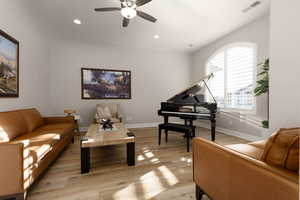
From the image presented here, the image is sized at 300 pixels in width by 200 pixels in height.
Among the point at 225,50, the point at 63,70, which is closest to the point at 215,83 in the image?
the point at 225,50

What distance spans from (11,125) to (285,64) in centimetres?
384

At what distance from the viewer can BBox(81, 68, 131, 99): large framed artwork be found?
4.29 metres

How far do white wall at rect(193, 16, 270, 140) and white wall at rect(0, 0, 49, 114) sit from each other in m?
4.97

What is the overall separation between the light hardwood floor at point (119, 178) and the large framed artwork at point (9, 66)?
1504 millimetres

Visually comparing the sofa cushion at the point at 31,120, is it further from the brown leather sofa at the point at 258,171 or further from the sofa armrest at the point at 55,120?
the brown leather sofa at the point at 258,171

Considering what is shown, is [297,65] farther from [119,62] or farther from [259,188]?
[119,62]

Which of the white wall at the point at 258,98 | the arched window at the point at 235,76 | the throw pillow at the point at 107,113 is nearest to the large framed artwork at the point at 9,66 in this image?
the throw pillow at the point at 107,113

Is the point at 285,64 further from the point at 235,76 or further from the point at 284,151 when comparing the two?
the point at 235,76

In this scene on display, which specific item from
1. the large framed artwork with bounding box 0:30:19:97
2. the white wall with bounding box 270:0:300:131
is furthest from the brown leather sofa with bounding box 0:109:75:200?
the white wall with bounding box 270:0:300:131

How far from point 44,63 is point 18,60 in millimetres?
1240

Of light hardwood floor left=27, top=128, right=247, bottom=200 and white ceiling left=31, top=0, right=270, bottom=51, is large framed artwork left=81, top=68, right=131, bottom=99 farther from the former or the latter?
light hardwood floor left=27, top=128, right=247, bottom=200

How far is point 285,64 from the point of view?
160 centimetres

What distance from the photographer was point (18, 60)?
2.51m

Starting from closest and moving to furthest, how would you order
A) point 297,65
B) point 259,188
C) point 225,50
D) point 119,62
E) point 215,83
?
point 259,188
point 297,65
point 225,50
point 215,83
point 119,62
